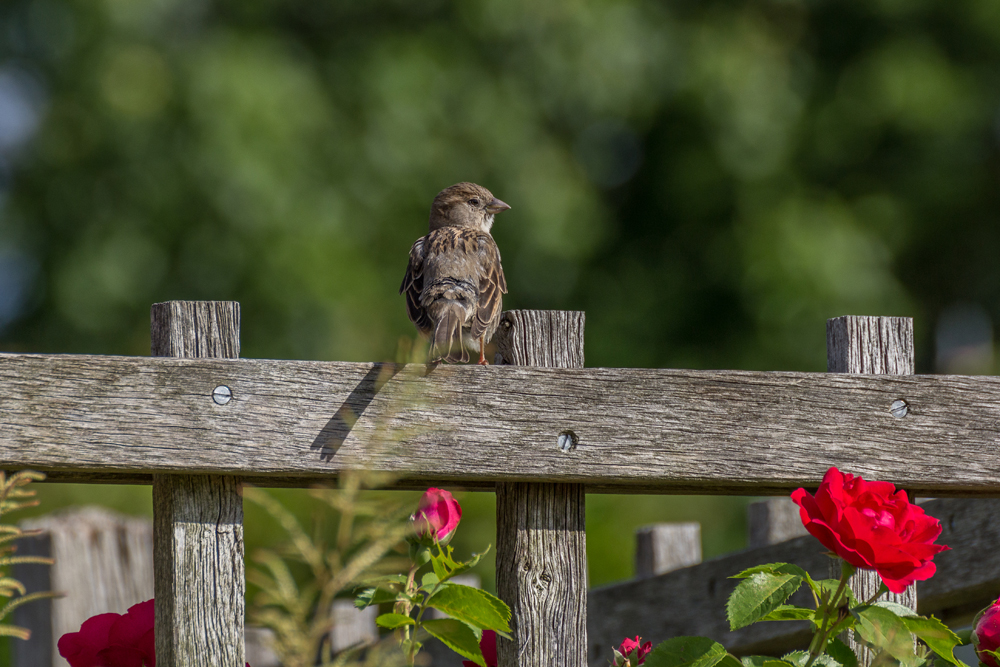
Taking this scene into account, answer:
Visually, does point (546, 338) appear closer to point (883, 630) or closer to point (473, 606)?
point (473, 606)

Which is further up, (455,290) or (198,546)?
(455,290)

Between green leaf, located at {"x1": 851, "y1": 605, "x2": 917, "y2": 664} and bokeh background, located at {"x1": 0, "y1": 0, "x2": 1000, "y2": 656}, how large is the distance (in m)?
5.29

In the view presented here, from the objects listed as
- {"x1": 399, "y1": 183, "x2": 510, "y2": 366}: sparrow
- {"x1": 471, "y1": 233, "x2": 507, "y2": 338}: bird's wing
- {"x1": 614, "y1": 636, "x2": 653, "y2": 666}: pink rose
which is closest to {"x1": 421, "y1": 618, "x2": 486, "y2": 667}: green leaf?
{"x1": 614, "y1": 636, "x2": 653, "y2": 666}: pink rose

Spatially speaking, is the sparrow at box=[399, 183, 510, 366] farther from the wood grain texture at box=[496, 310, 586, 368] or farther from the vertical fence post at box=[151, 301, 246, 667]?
the vertical fence post at box=[151, 301, 246, 667]

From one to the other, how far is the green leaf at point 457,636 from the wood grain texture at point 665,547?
2365 millimetres

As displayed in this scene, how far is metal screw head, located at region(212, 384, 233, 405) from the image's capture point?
6.00ft

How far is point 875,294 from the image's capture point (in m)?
9.38

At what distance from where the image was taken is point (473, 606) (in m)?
1.64

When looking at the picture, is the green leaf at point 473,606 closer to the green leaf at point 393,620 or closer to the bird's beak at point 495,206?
the green leaf at point 393,620

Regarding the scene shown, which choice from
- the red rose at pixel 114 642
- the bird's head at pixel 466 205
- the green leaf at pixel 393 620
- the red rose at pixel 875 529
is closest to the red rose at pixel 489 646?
the green leaf at pixel 393 620

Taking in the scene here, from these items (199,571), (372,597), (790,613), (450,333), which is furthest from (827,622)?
(450,333)

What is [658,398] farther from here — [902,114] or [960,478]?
[902,114]

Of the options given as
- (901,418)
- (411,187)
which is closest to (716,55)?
(411,187)

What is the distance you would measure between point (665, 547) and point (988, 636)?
2364mm
